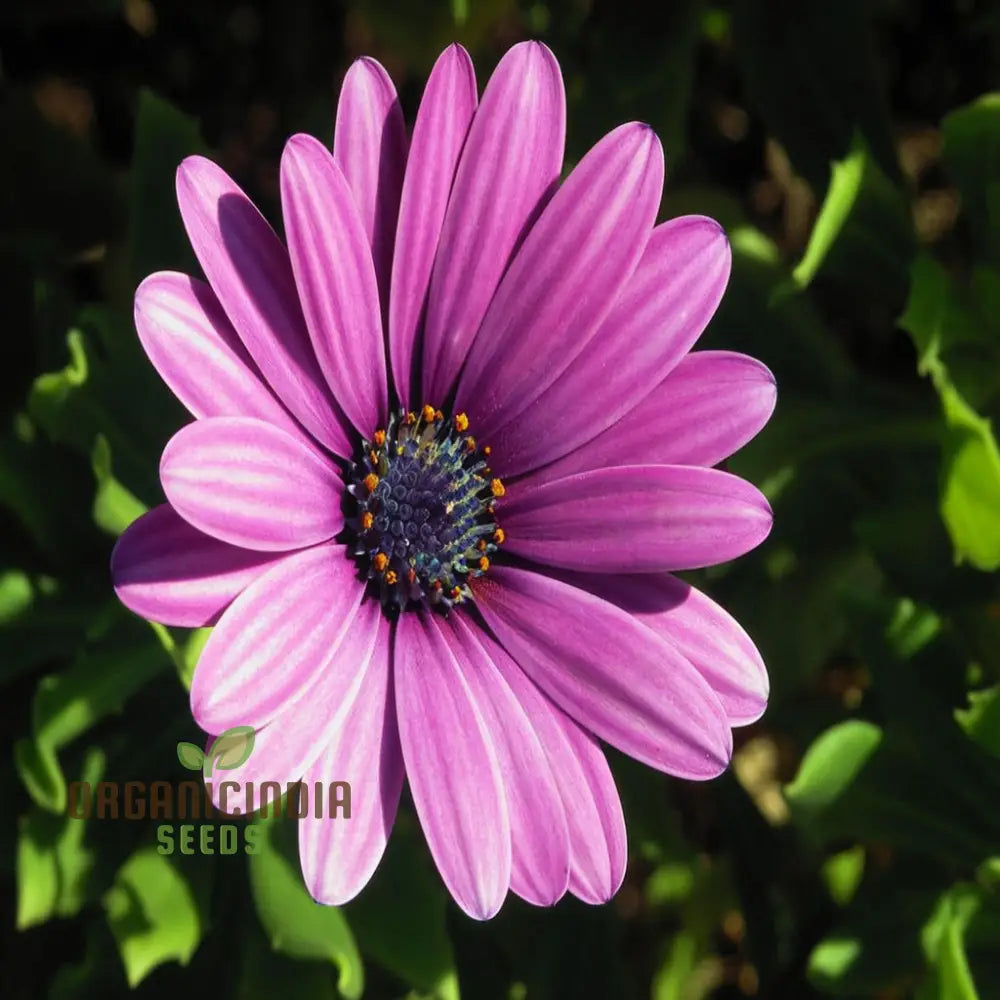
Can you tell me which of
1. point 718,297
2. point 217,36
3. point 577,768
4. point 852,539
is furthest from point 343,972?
point 217,36

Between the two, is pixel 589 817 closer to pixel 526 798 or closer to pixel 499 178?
pixel 526 798

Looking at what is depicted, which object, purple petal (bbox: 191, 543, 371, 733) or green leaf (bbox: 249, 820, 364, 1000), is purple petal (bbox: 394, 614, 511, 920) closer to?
purple petal (bbox: 191, 543, 371, 733)

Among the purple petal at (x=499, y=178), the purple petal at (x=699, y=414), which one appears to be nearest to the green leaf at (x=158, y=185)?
the purple petal at (x=499, y=178)

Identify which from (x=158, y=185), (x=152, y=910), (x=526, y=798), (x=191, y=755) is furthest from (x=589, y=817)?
(x=158, y=185)

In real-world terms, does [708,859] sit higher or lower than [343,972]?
lower

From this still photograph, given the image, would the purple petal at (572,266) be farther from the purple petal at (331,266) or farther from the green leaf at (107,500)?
the green leaf at (107,500)

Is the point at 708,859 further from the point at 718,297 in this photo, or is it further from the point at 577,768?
the point at 718,297

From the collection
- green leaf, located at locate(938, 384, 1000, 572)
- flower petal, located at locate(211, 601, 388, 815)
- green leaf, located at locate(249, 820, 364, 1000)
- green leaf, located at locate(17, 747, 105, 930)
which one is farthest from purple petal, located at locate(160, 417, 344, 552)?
green leaf, located at locate(938, 384, 1000, 572)
